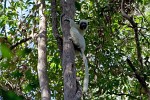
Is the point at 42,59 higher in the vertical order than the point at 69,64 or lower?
lower

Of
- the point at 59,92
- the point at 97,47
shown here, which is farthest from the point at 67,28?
the point at 59,92

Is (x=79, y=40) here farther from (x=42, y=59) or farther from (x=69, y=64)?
(x=69, y=64)

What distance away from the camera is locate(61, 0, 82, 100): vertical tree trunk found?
3307mm

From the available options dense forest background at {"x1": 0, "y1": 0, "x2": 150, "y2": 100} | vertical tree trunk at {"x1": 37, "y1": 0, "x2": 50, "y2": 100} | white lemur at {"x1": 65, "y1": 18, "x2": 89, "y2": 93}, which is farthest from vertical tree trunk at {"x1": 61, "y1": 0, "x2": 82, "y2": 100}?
dense forest background at {"x1": 0, "y1": 0, "x2": 150, "y2": 100}

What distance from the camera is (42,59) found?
4.99 metres

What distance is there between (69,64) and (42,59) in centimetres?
157

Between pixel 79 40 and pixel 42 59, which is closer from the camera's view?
pixel 79 40

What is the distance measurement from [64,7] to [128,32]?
10.9ft

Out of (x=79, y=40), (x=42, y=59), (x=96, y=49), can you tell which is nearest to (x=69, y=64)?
(x=79, y=40)

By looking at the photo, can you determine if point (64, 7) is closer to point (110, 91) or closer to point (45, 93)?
point (45, 93)

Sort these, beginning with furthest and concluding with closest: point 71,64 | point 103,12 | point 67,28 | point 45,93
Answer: point 103,12
point 45,93
point 67,28
point 71,64

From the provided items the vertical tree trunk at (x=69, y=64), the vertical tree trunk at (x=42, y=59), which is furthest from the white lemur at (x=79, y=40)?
the vertical tree trunk at (x=42, y=59)

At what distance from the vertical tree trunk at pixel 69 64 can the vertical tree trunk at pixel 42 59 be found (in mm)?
1106

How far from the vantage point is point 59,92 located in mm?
6445
